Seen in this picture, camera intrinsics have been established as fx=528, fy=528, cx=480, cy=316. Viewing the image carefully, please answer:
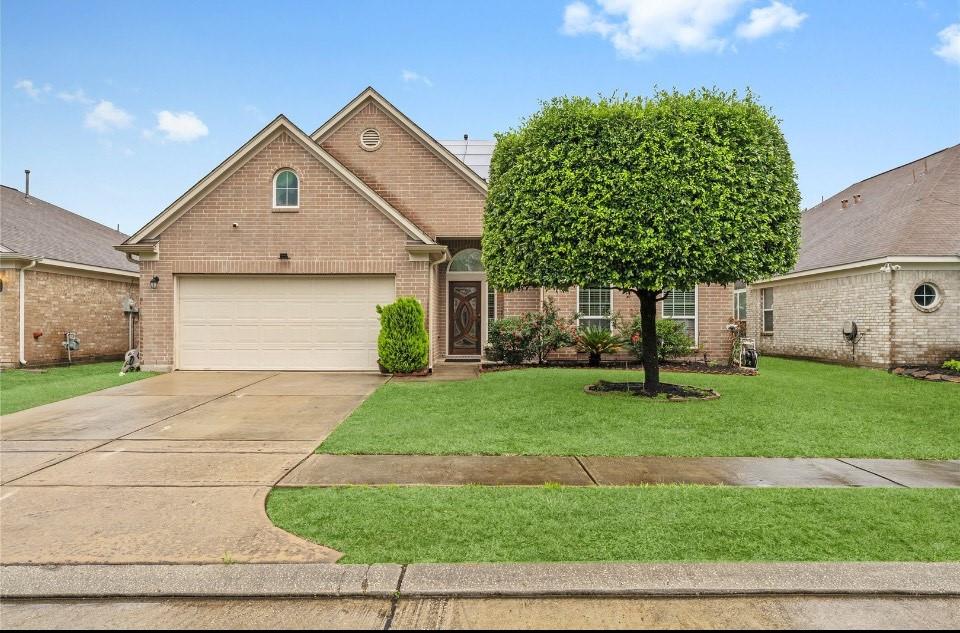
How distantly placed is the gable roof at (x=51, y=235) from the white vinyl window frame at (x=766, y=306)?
23.2 m

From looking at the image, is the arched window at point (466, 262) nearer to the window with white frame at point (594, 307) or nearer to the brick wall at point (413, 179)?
the brick wall at point (413, 179)

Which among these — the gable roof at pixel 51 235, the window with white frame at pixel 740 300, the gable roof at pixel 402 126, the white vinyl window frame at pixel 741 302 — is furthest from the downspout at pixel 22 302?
the window with white frame at pixel 740 300

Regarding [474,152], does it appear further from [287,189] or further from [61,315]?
[61,315]

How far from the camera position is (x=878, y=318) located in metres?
14.0

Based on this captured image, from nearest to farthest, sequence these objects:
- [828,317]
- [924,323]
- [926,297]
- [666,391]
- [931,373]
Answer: [666,391] → [931,373] → [924,323] → [926,297] → [828,317]

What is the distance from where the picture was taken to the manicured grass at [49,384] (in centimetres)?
902

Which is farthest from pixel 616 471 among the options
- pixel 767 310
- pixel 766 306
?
pixel 766 306

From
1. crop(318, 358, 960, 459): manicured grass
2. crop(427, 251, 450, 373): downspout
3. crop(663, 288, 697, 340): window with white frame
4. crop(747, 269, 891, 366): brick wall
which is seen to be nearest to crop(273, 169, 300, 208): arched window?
crop(427, 251, 450, 373): downspout

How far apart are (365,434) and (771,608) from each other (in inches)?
186

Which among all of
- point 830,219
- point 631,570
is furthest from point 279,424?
point 830,219

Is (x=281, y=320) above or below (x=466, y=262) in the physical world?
below

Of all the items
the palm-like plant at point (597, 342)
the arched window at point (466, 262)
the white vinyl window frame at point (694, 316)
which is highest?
the arched window at point (466, 262)

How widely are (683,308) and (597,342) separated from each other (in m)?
2.85

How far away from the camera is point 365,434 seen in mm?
6473
